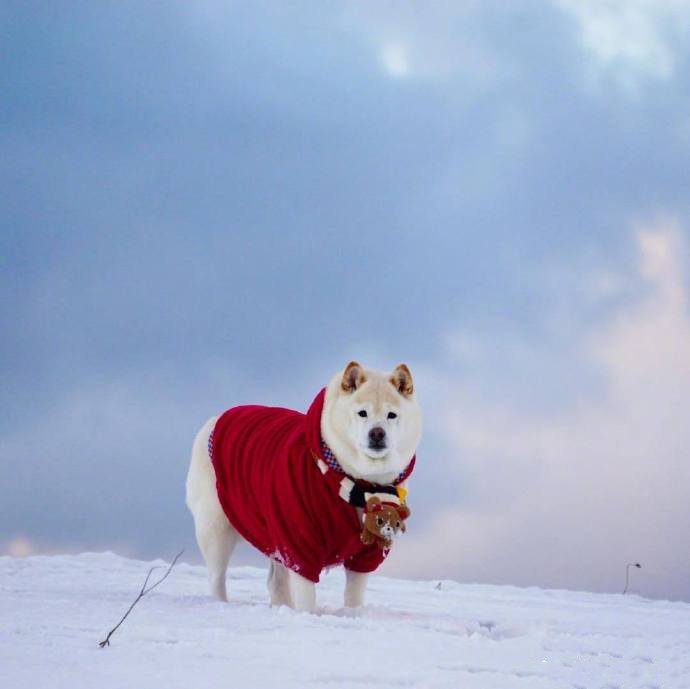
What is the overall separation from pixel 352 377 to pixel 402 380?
28 cm

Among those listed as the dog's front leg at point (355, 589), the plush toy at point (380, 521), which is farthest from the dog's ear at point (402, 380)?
the dog's front leg at point (355, 589)

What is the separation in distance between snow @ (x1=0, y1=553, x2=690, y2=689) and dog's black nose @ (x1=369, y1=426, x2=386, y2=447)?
897 mm

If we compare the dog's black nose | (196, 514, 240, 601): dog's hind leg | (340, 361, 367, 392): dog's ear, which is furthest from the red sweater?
the dog's black nose

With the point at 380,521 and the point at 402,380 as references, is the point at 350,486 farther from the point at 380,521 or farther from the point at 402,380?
the point at 402,380

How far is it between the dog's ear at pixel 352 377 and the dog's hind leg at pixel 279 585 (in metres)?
1.49

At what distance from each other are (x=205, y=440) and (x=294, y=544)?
1.39m

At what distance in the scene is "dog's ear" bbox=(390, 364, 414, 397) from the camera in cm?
480

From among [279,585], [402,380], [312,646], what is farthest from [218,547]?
[312,646]

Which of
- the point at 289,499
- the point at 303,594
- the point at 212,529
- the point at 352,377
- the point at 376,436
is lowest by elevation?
the point at 303,594

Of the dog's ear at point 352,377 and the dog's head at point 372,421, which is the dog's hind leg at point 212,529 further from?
the dog's ear at point 352,377

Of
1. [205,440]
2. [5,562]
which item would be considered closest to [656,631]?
[205,440]

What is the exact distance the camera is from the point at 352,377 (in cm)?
479

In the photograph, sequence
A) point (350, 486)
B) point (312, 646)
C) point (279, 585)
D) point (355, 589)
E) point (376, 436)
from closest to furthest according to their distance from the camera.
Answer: point (312, 646) < point (376, 436) < point (350, 486) < point (355, 589) < point (279, 585)

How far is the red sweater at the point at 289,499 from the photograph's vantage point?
4.75 m
